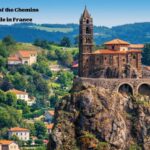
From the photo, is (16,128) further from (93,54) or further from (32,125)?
(93,54)

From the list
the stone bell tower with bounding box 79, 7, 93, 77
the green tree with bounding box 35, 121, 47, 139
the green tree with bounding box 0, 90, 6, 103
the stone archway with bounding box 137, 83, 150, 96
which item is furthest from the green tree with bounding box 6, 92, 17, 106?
the stone archway with bounding box 137, 83, 150, 96

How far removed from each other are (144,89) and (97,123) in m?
8.01

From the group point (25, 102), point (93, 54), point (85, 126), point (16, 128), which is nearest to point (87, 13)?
point (93, 54)

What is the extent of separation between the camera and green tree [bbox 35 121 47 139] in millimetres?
180750

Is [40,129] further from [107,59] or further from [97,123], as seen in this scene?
[97,123]

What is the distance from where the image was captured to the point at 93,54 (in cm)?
12912

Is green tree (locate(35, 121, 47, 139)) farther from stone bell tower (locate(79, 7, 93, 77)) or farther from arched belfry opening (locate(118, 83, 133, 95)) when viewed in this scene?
arched belfry opening (locate(118, 83, 133, 95))

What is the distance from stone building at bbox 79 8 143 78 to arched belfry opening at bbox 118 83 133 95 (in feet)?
3.85

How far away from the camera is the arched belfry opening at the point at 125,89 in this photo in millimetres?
128000

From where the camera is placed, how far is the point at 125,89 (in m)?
129

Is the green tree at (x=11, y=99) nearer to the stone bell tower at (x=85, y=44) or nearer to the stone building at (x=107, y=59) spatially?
the stone bell tower at (x=85, y=44)

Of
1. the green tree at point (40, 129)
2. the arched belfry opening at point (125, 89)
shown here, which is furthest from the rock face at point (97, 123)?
the green tree at point (40, 129)

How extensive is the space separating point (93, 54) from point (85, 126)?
9.32 metres

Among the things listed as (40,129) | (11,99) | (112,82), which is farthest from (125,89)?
(11,99)
